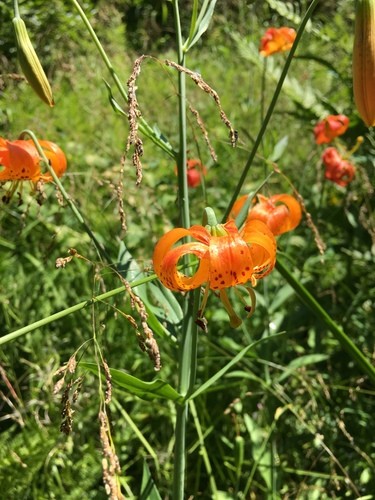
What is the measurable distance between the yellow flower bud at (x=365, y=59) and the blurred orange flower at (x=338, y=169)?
91cm

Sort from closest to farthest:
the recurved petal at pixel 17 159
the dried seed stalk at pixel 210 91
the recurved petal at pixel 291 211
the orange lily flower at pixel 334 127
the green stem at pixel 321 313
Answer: the dried seed stalk at pixel 210 91 → the green stem at pixel 321 313 → the recurved petal at pixel 17 159 → the recurved petal at pixel 291 211 → the orange lily flower at pixel 334 127

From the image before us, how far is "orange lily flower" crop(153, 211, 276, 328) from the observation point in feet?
2.32

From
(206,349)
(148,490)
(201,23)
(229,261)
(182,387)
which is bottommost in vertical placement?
(206,349)

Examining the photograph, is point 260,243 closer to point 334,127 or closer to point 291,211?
point 291,211

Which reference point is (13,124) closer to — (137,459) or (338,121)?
(338,121)

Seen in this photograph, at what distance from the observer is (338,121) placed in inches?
63.2

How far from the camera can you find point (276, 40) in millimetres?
1700

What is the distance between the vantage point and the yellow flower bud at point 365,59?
697 millimetres

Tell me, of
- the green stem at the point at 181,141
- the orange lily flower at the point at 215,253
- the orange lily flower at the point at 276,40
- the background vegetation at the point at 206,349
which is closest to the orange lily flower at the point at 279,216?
the background vegetation at the point at 206,349

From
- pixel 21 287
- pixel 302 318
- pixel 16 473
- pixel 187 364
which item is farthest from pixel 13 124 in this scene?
pixel 187 364

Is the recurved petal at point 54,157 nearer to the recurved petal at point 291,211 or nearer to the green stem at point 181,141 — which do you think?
the green stem at point 181,141

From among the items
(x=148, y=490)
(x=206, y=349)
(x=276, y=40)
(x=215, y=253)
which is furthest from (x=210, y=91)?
(x=276, y=40)

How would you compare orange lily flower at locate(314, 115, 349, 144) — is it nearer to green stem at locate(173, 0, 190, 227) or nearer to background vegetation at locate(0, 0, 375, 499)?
background vegetation at locate(0, 0, 375, 499)

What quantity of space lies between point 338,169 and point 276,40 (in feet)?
1.30
